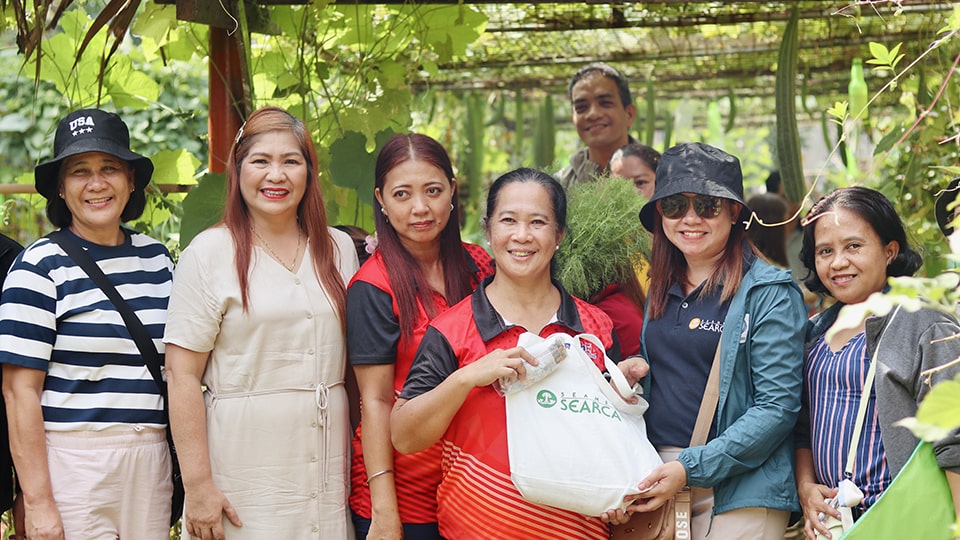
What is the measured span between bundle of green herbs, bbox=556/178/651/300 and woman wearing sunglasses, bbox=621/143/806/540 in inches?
7.9

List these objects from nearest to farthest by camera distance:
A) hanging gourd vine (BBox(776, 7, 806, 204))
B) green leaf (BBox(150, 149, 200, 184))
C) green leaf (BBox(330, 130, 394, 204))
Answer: green leaf (BBox(330, 130, 394, 204))
green leaf (BBox(150, 149, 200, 184))
hanging gourd vine (BBox(776, 7, 806, 204))

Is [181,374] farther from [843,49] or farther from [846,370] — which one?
[843,49]

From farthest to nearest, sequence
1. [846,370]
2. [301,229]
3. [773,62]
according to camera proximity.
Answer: [773,62]
[301,229]
[846,370]

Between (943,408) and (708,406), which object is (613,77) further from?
(943,408)

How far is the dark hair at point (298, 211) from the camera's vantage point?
2.76m

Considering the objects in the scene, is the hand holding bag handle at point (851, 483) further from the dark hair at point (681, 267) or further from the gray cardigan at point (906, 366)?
the dark hair at point (681, 267)

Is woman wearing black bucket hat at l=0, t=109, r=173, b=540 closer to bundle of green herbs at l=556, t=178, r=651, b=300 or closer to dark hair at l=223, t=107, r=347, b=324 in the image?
dark hair at l=223, t=107, r=347, b=324

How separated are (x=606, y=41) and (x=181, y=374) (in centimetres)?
435

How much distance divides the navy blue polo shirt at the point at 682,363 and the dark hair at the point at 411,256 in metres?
0.58

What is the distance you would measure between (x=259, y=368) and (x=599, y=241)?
102 centimetres

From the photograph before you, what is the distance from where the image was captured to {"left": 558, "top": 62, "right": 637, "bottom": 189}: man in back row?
5109mm

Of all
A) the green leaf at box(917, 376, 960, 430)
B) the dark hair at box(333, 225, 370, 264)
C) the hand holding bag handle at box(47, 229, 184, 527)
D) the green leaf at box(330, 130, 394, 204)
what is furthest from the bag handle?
the green leaf at box(330, 130, 394, 204)

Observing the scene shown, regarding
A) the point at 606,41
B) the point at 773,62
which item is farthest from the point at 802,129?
the point at 606,41

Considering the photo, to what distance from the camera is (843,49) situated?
6.29 metres
